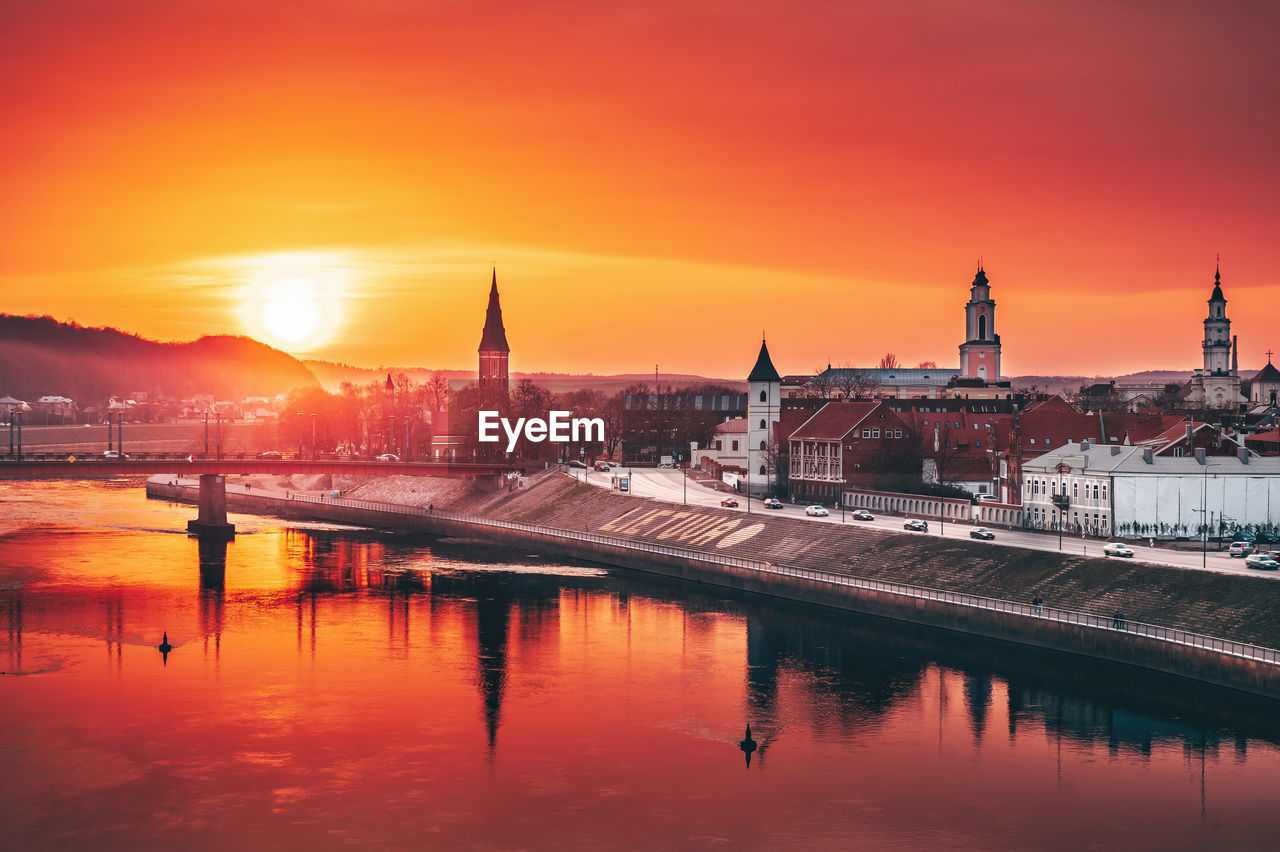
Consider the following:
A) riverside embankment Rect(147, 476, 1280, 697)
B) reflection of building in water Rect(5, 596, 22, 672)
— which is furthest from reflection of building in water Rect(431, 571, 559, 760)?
reflection of building in water Rect(5, 596, 22, 672)

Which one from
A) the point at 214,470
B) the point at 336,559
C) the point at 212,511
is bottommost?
the point at 336,559

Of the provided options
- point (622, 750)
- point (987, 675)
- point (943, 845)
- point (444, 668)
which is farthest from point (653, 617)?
point (943, 845)

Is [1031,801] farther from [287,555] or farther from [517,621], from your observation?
[287,555]

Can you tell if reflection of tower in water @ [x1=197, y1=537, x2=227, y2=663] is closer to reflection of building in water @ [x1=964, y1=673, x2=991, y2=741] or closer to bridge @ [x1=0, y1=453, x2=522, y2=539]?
bridge @ [x1=0, y1=453, x2=522, y2=539]

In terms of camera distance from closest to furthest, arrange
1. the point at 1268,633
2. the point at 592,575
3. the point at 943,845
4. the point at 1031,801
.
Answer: the point at 943,845 → the point at 1031,801 → the point at 1268,633 → the point at 592,575

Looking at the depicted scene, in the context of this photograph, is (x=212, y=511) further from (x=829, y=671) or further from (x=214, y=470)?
(x=829, y=671)

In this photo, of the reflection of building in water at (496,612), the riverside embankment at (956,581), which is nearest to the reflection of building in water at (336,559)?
the reflection of building in water at (496,612)

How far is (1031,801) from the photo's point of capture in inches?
1790

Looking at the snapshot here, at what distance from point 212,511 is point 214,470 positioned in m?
12.4

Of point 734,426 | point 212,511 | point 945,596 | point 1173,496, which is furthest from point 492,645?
point 734,426

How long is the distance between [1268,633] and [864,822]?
87.6 feet

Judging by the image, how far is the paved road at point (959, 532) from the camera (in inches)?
2798

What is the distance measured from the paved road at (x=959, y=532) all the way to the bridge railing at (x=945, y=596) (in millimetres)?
Answer: 7198

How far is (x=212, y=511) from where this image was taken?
12975cm
